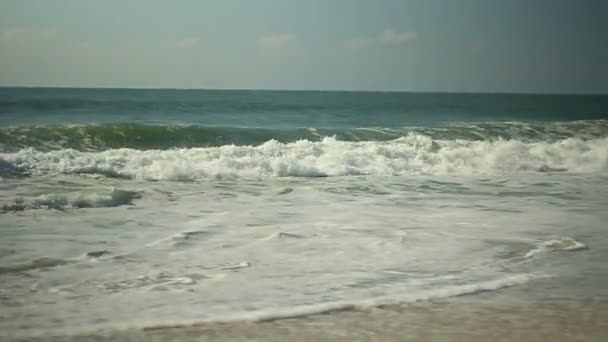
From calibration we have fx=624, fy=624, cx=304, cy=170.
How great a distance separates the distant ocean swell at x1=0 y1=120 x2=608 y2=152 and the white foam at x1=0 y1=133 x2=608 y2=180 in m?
1.82

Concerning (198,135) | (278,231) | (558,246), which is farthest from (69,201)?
(198,135)

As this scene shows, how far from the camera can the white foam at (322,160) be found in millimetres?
11289

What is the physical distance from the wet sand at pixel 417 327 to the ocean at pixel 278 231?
128 millimetres

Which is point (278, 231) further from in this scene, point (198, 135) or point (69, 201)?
point (198, 135)

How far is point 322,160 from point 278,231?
21.3 ft

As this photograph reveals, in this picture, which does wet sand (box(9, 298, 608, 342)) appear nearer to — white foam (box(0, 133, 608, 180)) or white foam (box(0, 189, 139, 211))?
white foam (box(0, 189, 139, 211))

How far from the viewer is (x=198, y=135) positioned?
16547mm

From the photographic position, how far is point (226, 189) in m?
9.66

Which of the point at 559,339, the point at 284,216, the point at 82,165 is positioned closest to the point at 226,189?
the point at 284,216

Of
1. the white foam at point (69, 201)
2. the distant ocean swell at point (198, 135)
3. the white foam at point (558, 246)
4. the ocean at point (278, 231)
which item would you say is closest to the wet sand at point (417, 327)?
the ocean at point (278, 231)

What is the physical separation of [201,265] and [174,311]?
46.0 inches

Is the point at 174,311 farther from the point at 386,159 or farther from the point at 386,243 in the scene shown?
the point at 386,159

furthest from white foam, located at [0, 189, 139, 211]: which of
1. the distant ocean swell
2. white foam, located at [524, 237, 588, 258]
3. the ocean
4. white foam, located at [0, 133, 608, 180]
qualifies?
the distant ocean swell

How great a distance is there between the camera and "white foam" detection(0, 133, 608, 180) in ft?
37.0
